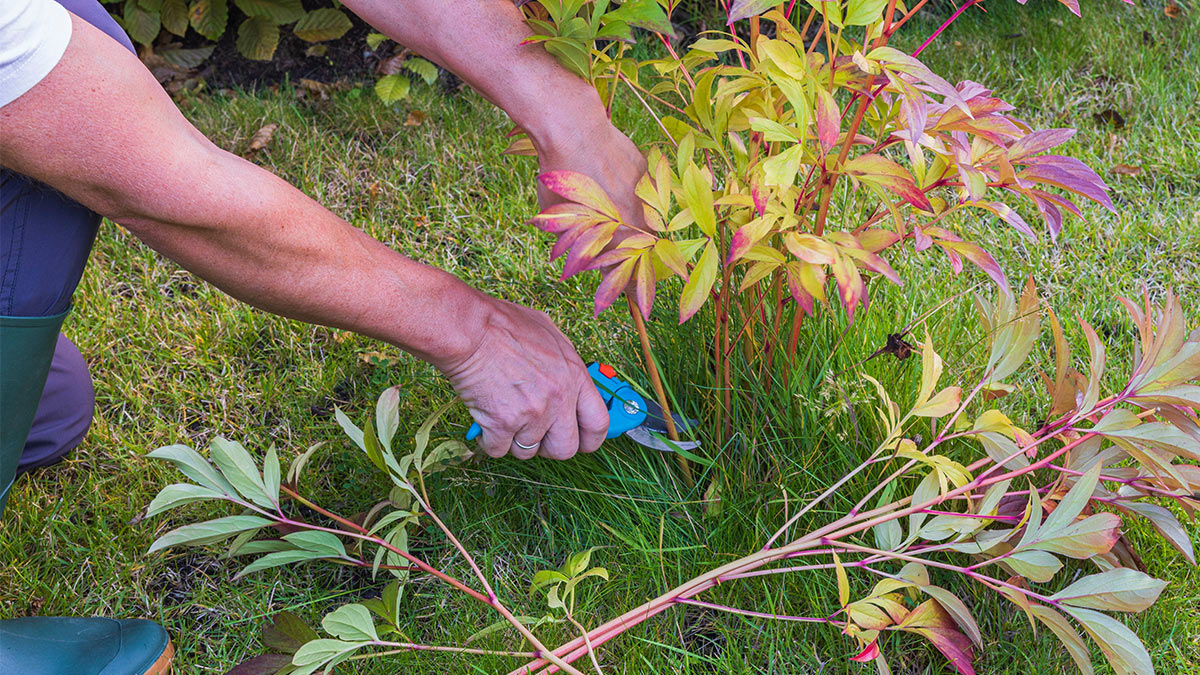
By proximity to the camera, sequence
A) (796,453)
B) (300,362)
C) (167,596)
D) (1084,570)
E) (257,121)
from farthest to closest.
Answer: (257,121)
(300,362)
(167,596)
(796,453)
(1084,570)

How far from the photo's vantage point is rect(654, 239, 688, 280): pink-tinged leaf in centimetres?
105

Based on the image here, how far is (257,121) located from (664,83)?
1922 millimetres

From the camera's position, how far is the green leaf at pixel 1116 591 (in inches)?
45.9

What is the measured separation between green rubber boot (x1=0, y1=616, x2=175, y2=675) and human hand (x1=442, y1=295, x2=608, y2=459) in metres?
0.64

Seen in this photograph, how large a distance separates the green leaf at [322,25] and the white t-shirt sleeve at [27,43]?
7.07 feet

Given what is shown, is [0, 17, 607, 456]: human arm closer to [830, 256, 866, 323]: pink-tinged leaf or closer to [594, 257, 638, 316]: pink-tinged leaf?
[594, 257, 638, 316]: pink-tinged leaf

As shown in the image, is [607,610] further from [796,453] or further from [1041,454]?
[1041,454]

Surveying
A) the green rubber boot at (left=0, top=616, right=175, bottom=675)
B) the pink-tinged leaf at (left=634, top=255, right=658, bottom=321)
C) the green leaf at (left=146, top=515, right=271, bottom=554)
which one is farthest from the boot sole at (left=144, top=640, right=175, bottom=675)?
the pink-tinged leaf at (left=634, top=255, right=658, bottom=321)

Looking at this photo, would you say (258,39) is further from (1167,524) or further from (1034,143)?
(1167,524)

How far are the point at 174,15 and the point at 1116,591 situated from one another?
312 cm

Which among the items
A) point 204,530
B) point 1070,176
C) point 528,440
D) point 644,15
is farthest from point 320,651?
point 1070,176

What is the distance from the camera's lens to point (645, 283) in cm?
108

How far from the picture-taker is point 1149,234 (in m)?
2.26

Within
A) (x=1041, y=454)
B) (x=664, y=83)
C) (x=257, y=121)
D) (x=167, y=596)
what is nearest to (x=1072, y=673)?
(x=1041, y=454)
